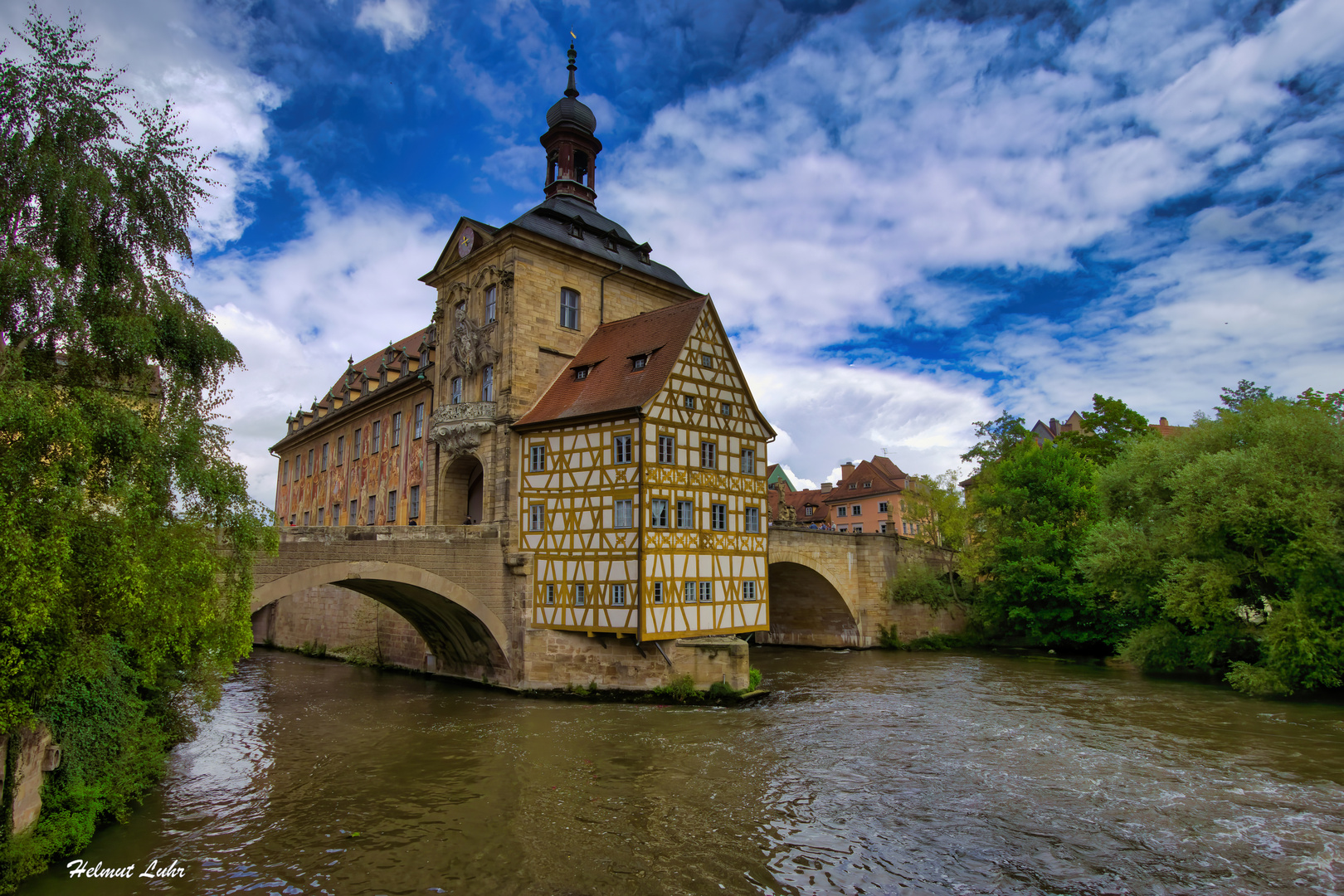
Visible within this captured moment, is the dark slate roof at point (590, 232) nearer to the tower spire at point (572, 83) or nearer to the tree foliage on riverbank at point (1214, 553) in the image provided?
the tower spire at point (572, 83)

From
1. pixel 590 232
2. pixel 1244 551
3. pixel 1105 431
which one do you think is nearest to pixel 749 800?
pixel 1244 551

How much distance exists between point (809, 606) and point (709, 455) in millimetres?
14270

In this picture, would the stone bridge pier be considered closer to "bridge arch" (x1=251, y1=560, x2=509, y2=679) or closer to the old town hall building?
the old town hall building

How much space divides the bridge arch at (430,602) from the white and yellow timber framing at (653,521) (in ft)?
5.07

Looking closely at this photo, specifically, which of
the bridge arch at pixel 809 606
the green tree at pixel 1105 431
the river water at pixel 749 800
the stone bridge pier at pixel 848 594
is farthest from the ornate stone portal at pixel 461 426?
the green tree at pixel 1105 431

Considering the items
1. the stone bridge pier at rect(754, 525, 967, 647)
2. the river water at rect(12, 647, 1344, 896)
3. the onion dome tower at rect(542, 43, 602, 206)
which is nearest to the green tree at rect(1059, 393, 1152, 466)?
the stone bridge pier at rect(754, 525, 967, 647)

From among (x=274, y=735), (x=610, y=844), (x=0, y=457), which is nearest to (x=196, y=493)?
(x=0, y=457)

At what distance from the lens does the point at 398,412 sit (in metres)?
28.9

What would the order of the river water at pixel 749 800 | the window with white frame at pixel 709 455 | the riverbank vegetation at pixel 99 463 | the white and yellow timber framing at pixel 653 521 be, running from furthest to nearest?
the window with white frame at pixel 709 455 → the white and yellow timber framing at pixel 653 521 → the river water at pixel 749 800 → the riverbank vegetation at pixel 99 463

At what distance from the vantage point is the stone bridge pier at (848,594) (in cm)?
3050

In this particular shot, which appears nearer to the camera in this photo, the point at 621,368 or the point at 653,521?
the point at 653,521

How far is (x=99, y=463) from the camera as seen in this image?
27.7 feet
